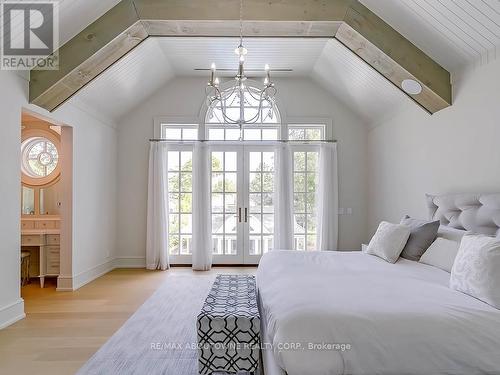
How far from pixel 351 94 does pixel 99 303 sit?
445 cm

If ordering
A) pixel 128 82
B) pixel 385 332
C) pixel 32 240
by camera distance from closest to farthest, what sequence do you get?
pixel 385 332, pixel 32 240, pixel 128 82

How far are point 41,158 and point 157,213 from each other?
1848 mm

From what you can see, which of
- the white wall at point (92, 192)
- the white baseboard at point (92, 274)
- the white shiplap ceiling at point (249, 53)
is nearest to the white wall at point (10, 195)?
the white wall at point (92, 192)

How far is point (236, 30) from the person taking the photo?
3453 millimetres

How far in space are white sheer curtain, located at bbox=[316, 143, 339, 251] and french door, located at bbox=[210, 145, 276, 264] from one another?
79cm

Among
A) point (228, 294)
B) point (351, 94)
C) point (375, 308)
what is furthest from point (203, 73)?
point (375, 308)

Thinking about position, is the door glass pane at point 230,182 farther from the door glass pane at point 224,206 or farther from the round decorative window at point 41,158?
the round decorative window at point 41,158

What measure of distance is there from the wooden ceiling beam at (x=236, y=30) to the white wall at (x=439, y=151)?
12.1 inches

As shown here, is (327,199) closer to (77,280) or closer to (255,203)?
(255,203)

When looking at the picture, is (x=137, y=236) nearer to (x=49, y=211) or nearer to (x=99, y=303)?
(x=49, y=211)

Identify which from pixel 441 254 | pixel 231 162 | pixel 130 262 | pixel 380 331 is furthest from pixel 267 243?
pixel 380 331

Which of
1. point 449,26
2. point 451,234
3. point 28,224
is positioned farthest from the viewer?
point 28,224

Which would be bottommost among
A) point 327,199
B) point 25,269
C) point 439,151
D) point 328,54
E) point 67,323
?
point 67,323

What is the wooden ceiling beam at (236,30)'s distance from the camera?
324 cm
